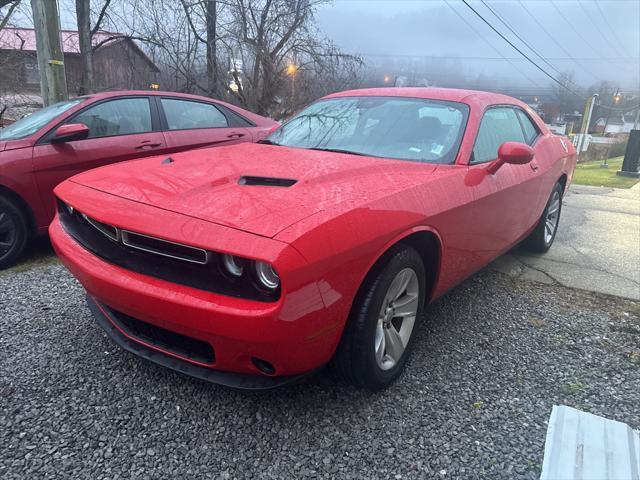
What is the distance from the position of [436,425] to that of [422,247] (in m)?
0.90

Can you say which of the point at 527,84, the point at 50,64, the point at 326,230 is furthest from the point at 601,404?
the point at 527,84

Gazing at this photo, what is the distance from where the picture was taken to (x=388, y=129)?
318 centimetres

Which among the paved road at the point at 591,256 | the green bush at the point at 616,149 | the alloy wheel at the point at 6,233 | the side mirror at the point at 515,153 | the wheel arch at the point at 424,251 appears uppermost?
the side mirror at the point at 515,153

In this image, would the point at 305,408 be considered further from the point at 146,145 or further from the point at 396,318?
the point at 146,145

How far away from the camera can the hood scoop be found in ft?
7.66

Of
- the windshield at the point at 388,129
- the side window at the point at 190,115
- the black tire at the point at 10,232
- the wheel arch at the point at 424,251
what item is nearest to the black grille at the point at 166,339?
the wheel arch at the point at 424,251

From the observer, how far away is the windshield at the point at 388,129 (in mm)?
2992

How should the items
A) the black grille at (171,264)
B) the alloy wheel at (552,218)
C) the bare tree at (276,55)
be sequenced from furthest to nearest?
the bare tree at (276,55) → the alloy wheel at (552,218) → the black grille at (171,264)

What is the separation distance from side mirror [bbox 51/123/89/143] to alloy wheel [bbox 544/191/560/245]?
14.1 ft

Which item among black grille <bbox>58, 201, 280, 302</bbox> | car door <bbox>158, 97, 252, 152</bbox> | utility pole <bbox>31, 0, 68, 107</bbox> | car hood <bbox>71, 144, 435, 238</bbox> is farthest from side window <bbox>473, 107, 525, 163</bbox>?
utility pole <bbox>31, 0, 68, 107</bbox>

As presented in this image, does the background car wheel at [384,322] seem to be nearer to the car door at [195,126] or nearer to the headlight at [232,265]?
the headlight at [232,265]

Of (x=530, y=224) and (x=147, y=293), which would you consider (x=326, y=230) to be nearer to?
(x=147, y=293)

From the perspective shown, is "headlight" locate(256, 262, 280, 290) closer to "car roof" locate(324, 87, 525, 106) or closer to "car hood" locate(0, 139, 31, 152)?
"car roof" locate(324, 87, 525, 106)

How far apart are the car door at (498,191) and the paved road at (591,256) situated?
62 cm
